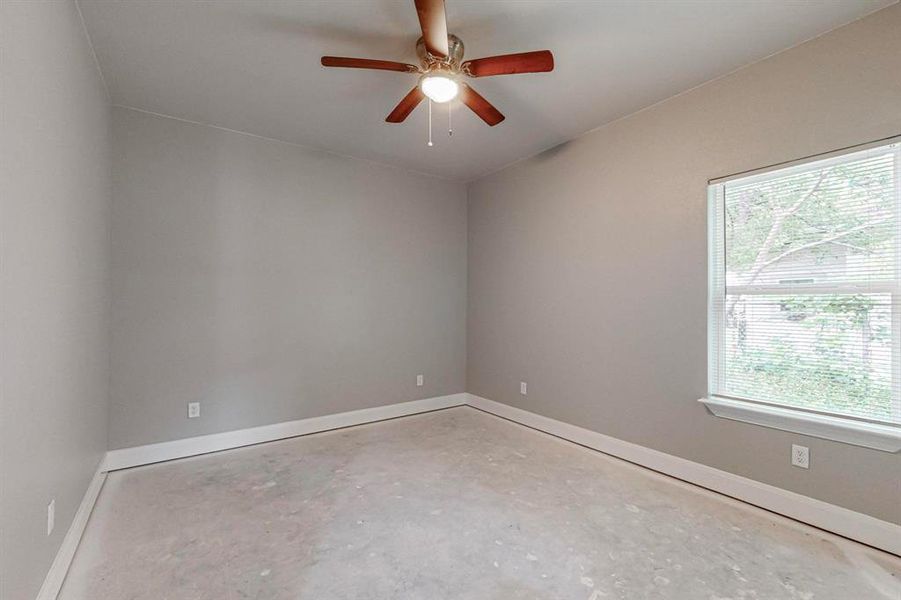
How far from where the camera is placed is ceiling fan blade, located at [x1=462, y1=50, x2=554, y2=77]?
1.85 metres

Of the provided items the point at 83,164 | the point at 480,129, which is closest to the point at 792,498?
the point at 480,129

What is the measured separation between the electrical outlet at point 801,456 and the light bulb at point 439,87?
2.78m

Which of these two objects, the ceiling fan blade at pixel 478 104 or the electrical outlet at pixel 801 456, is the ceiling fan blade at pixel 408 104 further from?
the electrical outlet at pixel 801 456

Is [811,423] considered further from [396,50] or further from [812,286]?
[396,50]

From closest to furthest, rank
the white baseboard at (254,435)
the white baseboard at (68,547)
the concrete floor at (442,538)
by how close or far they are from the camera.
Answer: the white baseboard at (68,547)
the concrete floor at (442,538)
the white baseboard at (254,435)

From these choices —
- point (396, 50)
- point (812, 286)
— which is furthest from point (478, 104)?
point (812, 286)

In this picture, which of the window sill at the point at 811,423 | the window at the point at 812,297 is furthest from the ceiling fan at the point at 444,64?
the window sill at the point at 811,423

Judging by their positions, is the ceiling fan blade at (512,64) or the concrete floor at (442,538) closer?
the concrete floor at (442,538)

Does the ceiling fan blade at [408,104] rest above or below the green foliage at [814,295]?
above

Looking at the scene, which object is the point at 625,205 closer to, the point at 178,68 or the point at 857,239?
the point at 857,239

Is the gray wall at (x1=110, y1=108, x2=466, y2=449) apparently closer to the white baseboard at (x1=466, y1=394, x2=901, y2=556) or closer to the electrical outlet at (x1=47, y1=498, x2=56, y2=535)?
the electrical outlet at (x1=47, y1=498, x2=56, y2=535)

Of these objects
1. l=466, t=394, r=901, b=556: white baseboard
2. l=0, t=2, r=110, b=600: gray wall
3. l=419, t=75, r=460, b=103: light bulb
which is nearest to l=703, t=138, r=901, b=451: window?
l=466, t=394, r=901, b=556: white baseboard

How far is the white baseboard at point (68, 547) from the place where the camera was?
1526mm

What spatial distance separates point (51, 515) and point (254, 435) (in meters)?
1.79
